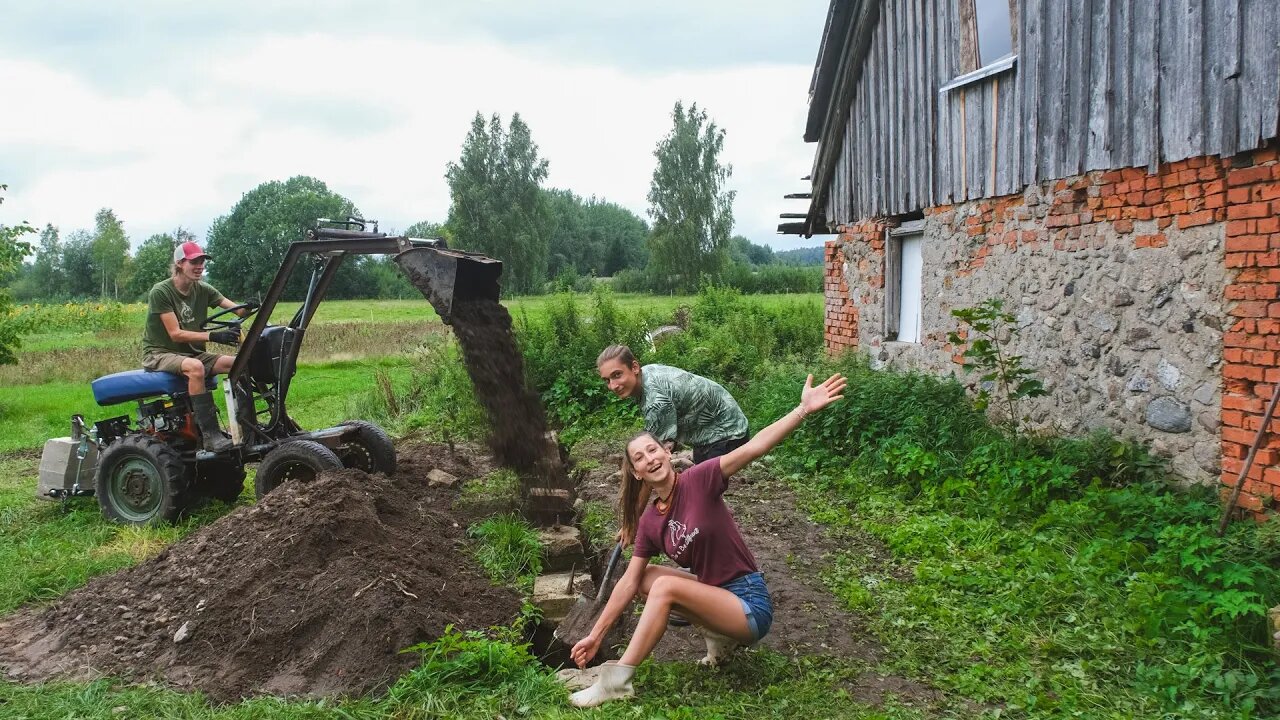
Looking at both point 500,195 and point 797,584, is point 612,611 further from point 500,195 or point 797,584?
point 500,195

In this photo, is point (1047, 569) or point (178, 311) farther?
point (178, 311)

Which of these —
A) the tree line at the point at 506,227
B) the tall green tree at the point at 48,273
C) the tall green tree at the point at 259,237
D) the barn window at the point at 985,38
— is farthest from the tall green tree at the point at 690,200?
the tall green tree at the point at 48,273

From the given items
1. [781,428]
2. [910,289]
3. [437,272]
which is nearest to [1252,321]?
[781,428]

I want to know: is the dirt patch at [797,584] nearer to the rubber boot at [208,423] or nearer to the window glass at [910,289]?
the window glass at [910,289]

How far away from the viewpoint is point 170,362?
7.69 metres

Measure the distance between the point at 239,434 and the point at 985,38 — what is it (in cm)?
→ 807

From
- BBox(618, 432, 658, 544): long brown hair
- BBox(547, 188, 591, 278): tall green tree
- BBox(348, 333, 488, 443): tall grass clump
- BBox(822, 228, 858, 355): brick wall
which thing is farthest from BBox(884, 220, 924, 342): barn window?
BBox(547, 188, 591, 278): tall green tree

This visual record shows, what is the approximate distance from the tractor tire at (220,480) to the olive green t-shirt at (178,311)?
110 centimetres

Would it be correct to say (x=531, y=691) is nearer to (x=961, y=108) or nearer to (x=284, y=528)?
(x=284, y=528)

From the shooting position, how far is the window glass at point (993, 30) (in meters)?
8.19

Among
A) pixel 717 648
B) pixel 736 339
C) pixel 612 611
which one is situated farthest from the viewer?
pixel 736 339

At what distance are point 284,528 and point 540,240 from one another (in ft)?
182

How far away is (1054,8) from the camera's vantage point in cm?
742

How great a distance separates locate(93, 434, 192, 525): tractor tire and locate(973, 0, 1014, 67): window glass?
8599 millimetres
